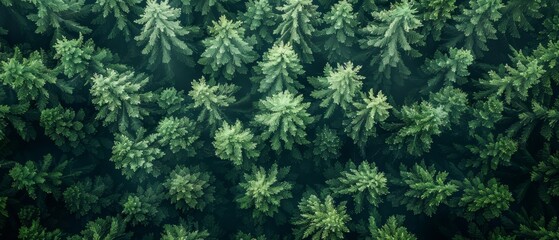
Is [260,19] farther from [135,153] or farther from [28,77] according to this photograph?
[28,77]

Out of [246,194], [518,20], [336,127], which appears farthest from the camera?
[336,127]

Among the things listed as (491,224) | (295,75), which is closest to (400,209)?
(491,224)

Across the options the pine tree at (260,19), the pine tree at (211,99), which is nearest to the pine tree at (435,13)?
the pine tree at (260,19)

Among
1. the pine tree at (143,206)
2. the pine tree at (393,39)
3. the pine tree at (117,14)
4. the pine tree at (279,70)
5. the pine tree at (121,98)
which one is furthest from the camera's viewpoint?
the pine tree at (143,206)

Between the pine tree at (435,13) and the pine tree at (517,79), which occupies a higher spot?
the pine tree at (435,13)

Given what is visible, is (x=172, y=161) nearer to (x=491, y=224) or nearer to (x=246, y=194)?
(x=246, y=194)

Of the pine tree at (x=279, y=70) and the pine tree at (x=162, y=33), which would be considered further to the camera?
the pine tree at (x=279, y=70)

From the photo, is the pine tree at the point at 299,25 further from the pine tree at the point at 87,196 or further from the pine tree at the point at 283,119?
the pine tree at the point at 87,196
